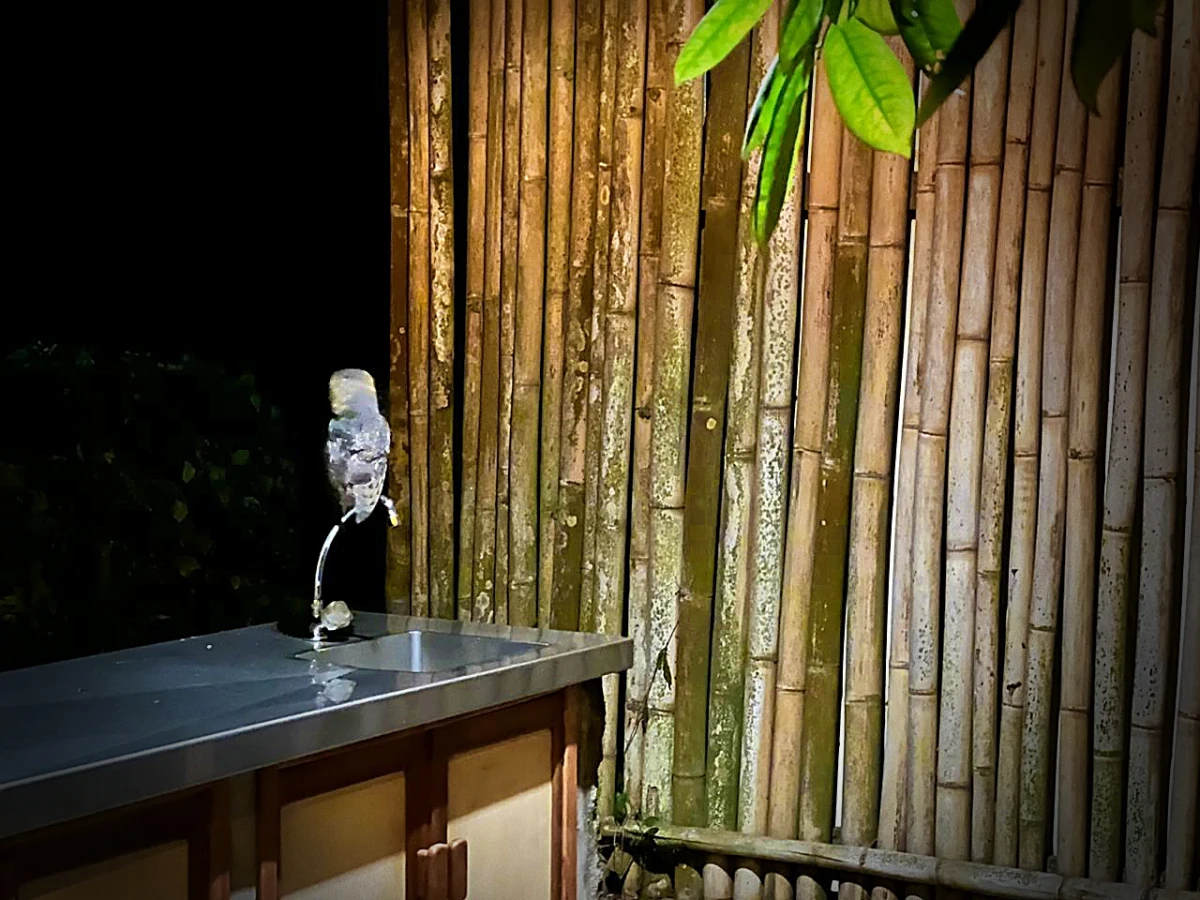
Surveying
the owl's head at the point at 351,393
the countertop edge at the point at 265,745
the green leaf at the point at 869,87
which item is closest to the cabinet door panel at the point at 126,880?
the countertop edge at the point at 265,745

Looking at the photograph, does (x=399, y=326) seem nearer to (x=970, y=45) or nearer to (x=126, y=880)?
(x=126, y=880)

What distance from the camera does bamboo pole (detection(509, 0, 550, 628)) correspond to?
292 centimetres

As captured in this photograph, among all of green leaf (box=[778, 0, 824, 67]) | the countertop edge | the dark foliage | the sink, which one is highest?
green leaf (box=[778, 0, 824, 67])

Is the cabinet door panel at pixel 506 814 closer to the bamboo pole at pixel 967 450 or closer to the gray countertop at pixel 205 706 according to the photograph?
the gray countertop at pixel 205 706

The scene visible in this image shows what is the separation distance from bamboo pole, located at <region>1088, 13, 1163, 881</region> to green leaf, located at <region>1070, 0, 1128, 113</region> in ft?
7.09

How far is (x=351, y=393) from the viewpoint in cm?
246

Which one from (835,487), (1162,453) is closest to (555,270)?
(835,487)

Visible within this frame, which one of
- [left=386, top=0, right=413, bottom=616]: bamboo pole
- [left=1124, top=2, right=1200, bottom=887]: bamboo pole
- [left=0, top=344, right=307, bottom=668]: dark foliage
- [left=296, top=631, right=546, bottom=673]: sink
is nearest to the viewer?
[left=0, top=344, right=307, bottom=668]: dark foliage

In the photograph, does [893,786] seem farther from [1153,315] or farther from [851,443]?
[1153,315]

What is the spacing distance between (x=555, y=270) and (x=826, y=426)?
2.25 feet

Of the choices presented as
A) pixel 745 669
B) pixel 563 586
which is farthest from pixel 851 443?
pixel 563 586

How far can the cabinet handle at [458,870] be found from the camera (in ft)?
7.27

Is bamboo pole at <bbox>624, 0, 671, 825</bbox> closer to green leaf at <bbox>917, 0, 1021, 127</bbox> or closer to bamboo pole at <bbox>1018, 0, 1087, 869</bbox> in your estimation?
bamboo pole at <bbox>1018, 0, 1087, 869</bbox>

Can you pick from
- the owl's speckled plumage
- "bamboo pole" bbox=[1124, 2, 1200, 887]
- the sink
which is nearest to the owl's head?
the owl's speckled plumage
